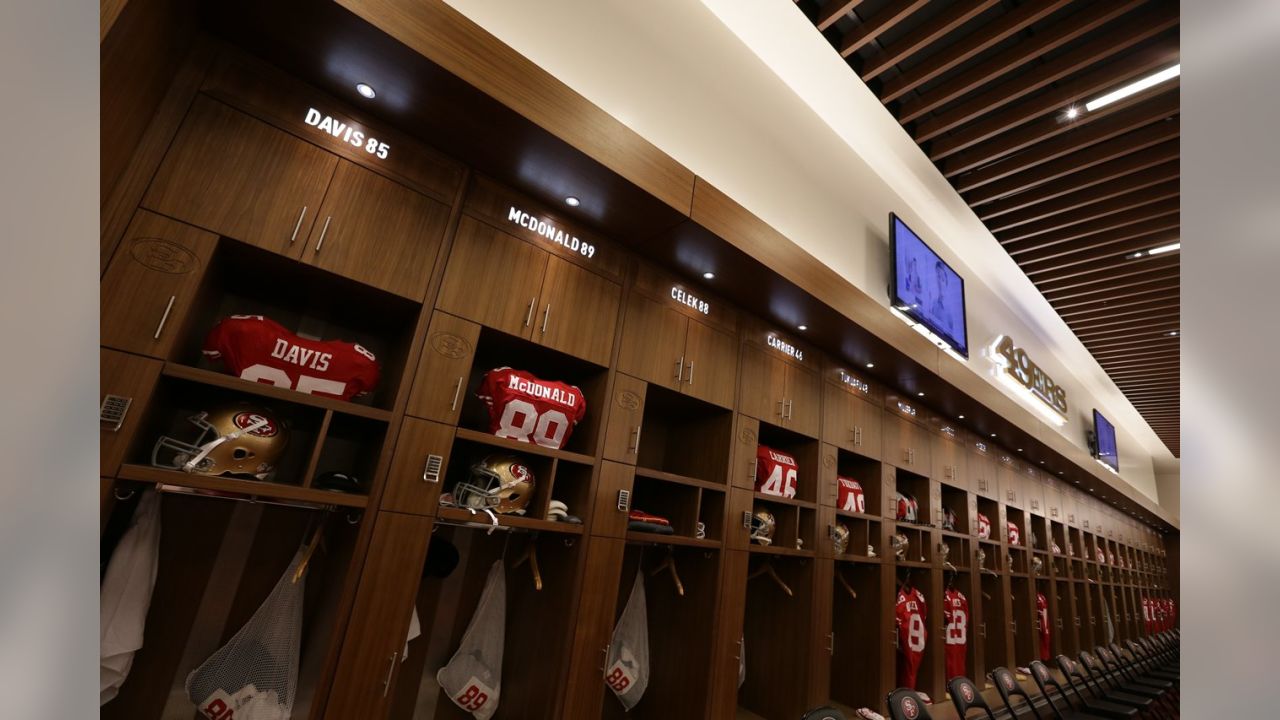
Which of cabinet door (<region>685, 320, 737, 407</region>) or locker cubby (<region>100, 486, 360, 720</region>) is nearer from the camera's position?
locker cubby (<region>100, 486, 360, 720</region>)

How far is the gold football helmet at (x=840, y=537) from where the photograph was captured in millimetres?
4207

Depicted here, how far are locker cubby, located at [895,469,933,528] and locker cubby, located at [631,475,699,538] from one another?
2631 millimetres

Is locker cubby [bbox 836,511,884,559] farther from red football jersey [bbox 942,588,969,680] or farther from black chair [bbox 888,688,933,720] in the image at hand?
black chair [bbox 888,688,933,720]

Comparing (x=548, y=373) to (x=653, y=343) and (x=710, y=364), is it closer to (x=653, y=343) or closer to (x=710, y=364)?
(x=653, y=343)

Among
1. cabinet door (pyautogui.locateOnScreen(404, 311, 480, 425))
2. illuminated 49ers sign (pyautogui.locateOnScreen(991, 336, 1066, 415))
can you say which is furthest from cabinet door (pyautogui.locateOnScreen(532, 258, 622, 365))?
illuminated 49ers sign (pyautogui.locateOnScreen(991, 336, 1066, 415))

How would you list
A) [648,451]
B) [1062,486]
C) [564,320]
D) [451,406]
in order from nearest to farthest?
[451,406]
[564,320]
[648,451]
[1062,486]

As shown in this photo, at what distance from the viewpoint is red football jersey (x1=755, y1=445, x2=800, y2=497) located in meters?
3.79

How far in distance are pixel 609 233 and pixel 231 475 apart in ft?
6.44

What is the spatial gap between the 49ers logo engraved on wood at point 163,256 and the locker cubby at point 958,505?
6.06m

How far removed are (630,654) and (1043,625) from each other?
664 cm

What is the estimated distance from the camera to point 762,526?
376 centimetres

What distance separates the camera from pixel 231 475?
204 cm
